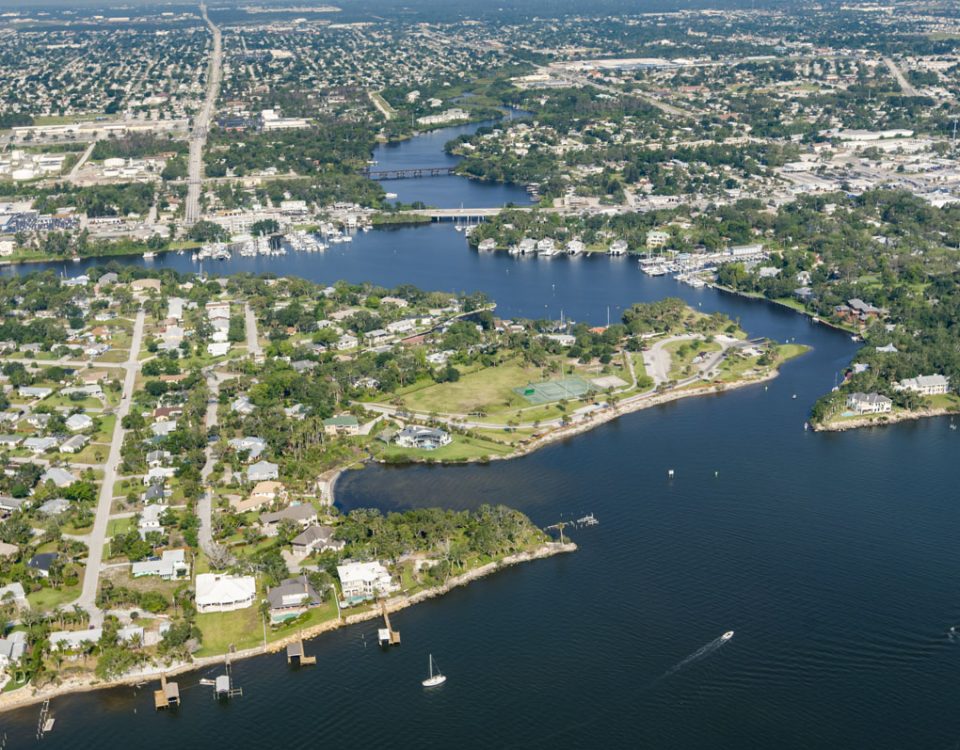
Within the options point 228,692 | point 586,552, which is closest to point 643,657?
point 586,552

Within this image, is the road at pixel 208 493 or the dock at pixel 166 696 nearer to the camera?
the dock at pixel 166 696

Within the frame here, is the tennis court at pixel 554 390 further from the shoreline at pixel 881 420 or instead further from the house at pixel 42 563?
the house at pixel 42 563

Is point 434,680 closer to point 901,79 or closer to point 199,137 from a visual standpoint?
point 199,137

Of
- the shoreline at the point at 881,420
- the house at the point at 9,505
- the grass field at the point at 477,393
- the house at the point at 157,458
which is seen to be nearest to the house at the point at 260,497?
the house at the point at 157,458

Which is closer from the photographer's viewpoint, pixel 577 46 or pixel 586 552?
pixel 586 552

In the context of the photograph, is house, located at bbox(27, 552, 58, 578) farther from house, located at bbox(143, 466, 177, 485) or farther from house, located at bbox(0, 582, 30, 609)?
house, located at bbox(143, 466, 177, 485)

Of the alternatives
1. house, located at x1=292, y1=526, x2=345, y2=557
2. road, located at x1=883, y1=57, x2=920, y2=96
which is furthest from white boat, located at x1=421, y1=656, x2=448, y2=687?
road, located at x1=883, y1=57, x2=920, y2=96

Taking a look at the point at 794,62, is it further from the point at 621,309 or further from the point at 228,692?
the point at 228,692
